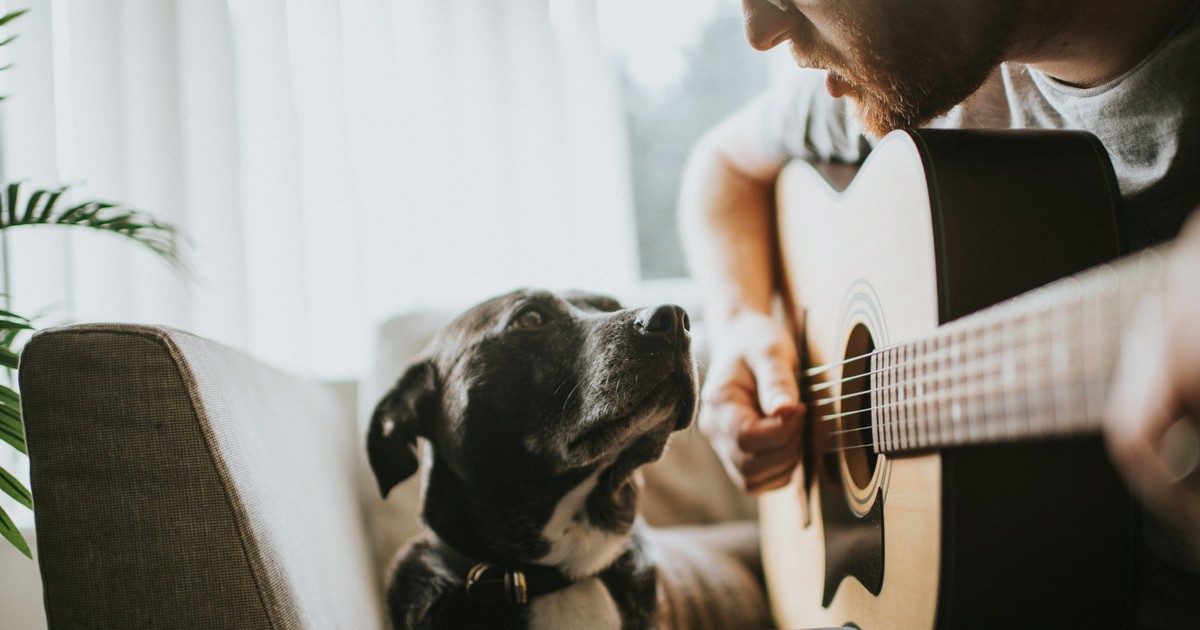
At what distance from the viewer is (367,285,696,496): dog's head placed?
0.93m

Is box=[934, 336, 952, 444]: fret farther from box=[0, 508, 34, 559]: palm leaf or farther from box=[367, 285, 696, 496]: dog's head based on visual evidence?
box=[0, 508, 34, 559]: palm leaf

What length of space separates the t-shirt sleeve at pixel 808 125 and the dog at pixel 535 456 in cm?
52

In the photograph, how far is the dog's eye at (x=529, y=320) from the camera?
102 centimetres

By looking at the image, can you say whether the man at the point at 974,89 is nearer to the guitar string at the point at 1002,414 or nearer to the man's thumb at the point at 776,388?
the man's thumb at the point at 776,388

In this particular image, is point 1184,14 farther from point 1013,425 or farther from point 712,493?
point 712,493

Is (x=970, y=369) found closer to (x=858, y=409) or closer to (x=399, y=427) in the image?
(x=858, y=409)

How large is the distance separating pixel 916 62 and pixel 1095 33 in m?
0.20

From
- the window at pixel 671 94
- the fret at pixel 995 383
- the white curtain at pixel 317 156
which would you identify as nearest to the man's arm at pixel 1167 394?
the fret at pixel 995 383

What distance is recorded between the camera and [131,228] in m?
1.05

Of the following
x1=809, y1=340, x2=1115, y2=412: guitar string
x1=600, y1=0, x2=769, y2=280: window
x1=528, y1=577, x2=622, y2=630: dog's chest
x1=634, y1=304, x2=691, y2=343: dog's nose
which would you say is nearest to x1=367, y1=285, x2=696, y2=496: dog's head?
x1=634, y1=304, x2=691, y2=343: dog's nose

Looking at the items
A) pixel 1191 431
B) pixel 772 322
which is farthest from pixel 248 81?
pixel 1191 431

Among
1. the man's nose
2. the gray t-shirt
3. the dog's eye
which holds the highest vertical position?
the man's nose

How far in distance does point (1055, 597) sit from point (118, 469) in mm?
838

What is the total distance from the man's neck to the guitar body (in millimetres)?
221
